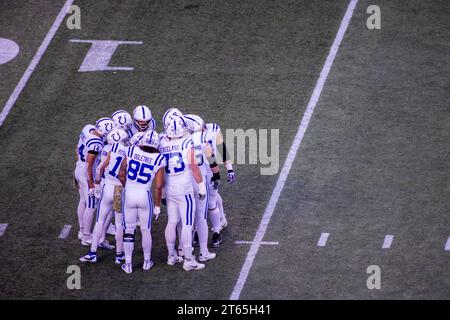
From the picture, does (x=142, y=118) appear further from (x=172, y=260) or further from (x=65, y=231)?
(x=65, y=231)

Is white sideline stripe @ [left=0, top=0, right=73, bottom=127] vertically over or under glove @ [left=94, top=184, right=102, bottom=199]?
under

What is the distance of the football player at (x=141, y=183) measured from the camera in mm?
15445

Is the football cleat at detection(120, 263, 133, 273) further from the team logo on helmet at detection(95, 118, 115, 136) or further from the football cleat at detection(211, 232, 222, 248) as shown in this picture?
the team logo on helmet at detection(95, 118, 115, 136)

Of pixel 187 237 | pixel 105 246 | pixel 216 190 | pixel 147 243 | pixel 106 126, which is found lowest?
pixel 105 246

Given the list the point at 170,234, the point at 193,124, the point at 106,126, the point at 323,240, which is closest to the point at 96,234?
the point at 170,234

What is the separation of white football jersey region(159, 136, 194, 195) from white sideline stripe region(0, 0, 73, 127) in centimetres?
521

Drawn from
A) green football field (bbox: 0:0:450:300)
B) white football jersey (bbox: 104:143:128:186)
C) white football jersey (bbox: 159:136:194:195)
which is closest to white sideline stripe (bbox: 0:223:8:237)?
green football field (bbox: 0:0:450:300)

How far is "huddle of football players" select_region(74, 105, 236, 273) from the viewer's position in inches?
612

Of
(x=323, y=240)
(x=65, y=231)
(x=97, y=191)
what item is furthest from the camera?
(x=65, y=231)

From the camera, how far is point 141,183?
50.9 feet

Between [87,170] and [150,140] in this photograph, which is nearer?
[150,140]

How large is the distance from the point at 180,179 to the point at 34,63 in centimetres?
687

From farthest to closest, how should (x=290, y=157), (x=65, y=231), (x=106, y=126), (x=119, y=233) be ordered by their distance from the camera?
1. (x=290, y=157)
2. (x=65, y=231)
3. (x=106, y=126)
4. (x=119, y=233)
